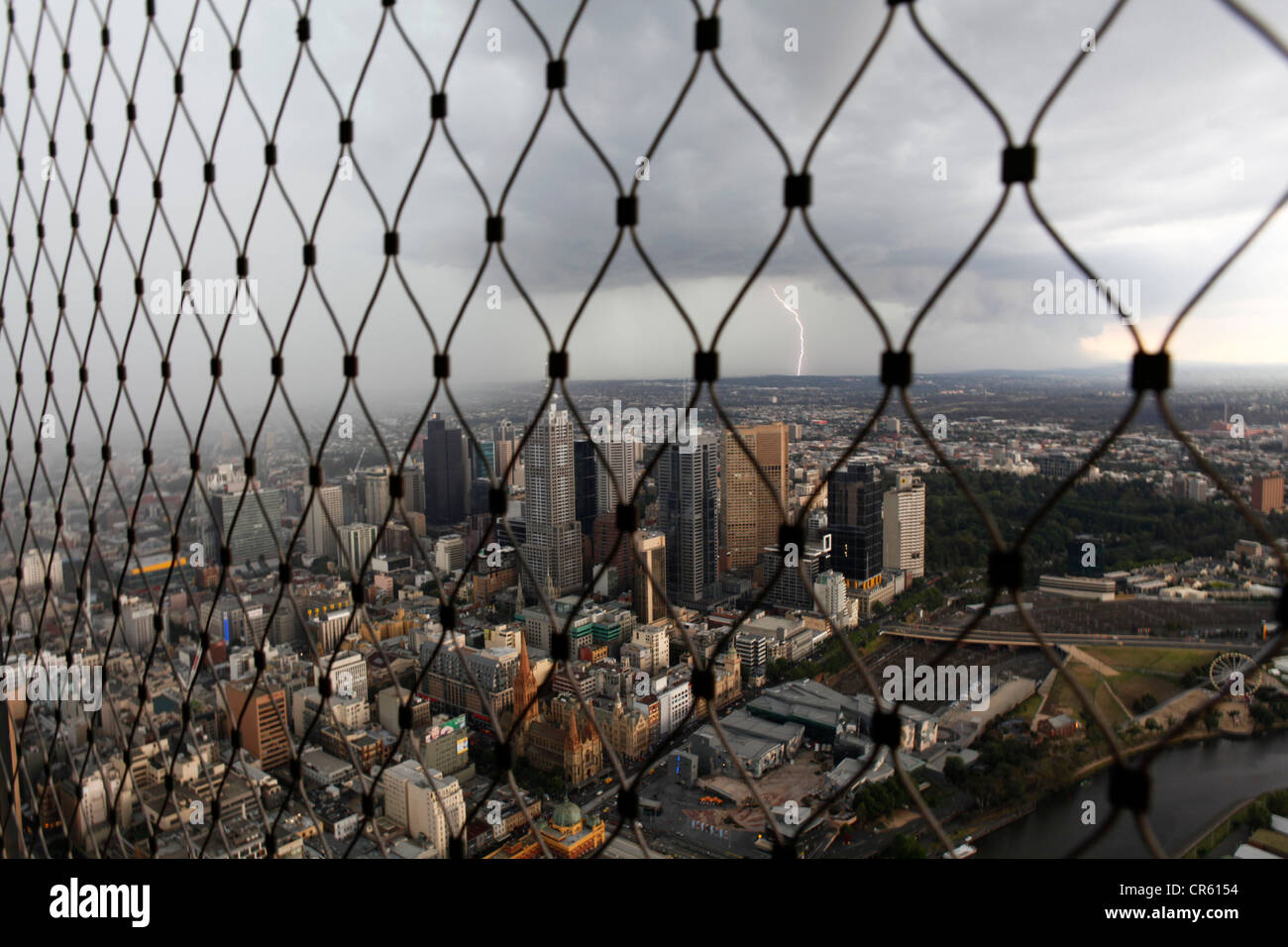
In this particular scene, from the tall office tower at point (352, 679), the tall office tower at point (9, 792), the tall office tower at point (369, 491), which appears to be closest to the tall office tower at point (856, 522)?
the tall office tower at point (369, 491)

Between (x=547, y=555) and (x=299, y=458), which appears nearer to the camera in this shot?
(x=299, y=458)

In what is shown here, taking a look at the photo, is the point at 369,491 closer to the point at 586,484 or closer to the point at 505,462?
the point at 586,484

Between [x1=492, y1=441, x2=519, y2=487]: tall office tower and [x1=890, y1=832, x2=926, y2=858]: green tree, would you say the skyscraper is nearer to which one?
[x1=492, y1=441, x2=519, y2=487]: tall office tower

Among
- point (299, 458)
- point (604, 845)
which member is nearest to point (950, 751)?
point (604, 845)

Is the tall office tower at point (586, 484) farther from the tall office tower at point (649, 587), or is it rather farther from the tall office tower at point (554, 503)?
the tall office tower at point (649, 587)


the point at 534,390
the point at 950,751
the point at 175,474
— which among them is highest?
the point at 534,390

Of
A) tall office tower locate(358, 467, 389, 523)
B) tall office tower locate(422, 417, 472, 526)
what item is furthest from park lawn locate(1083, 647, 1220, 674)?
tall office tower locate(358, 467, 389, 523)
